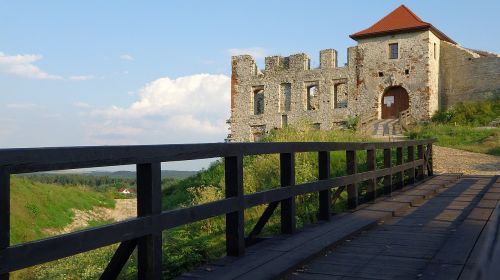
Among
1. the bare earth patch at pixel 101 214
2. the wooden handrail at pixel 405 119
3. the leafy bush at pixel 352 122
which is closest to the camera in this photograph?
the bare earth patch at pixel 101 214

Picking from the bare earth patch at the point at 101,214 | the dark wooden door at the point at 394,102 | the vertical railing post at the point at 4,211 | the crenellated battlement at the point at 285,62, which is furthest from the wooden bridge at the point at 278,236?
the crenellated battlement at the point at 285,62

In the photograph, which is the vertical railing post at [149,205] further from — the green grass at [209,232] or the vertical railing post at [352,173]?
the vertical railing post at [352,173]

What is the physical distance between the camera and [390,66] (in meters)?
32.5

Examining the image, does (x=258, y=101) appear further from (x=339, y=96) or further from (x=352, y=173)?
(x=352, y=173)

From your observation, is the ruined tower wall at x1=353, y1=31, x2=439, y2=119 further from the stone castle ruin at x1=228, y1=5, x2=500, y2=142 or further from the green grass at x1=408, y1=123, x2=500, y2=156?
the green grass at x1=408, y1=123, x2=500, y2=156

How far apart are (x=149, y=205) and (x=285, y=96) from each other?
109 feet

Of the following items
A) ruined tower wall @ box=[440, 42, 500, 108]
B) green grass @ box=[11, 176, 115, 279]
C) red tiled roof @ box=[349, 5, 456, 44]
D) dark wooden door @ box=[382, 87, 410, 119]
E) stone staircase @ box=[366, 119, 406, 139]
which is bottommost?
green grass @ box=[11, 176, 115, 279]

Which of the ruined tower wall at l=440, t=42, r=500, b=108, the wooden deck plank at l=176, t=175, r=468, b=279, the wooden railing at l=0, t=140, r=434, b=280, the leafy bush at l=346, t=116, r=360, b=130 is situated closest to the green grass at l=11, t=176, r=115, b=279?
the wooden deck plank at l=176, t=175, r=468, b=279

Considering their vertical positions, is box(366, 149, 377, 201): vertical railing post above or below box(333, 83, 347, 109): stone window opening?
below

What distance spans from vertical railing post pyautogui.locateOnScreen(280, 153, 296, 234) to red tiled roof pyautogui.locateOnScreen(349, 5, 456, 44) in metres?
29.2

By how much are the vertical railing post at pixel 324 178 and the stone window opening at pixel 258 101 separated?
102 ft

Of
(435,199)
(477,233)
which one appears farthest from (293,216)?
(435,199)

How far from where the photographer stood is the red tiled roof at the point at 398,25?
1258 inches

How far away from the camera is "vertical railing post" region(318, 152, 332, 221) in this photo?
5.98 metres
